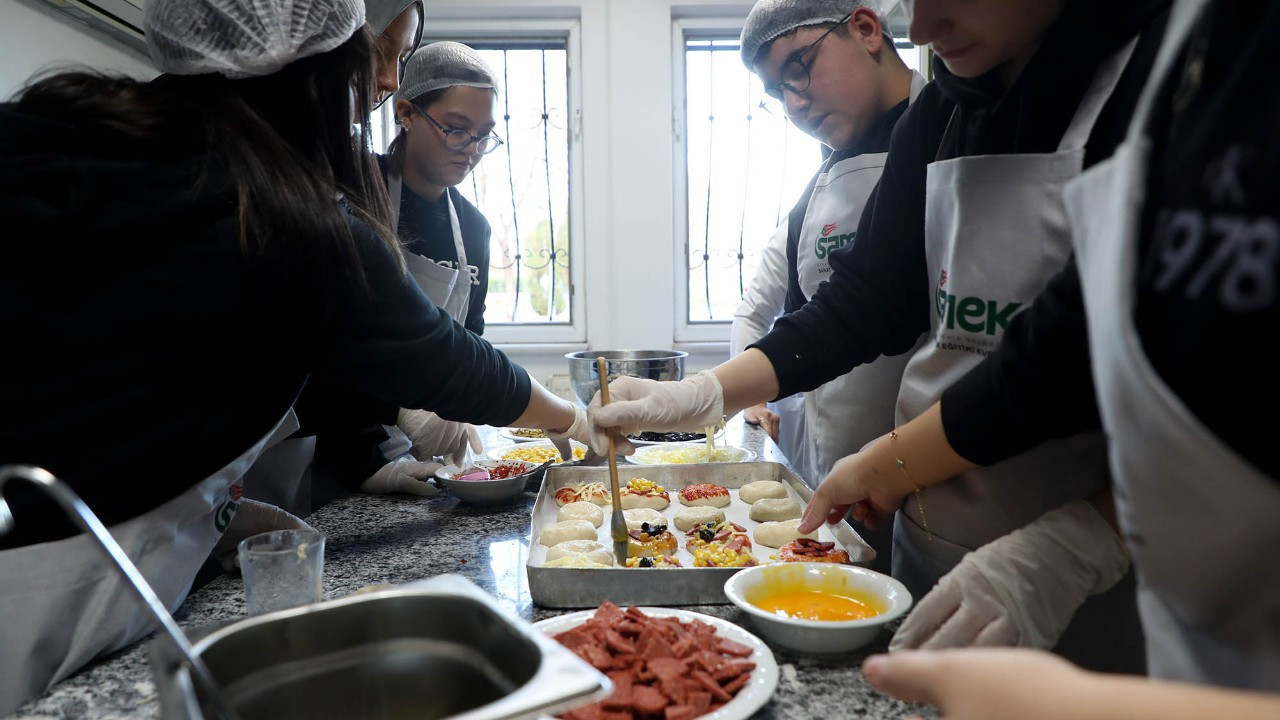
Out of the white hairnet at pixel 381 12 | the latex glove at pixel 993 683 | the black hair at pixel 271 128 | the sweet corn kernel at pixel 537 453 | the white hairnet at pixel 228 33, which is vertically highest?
the white hairnet at pixel 381 12

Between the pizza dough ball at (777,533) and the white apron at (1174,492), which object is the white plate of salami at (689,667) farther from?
the pizza dough ball at (777,533)

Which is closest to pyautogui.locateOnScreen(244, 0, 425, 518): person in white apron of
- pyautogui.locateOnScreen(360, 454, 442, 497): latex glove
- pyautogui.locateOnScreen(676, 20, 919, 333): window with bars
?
pyautogui.locateOnScreen(360, 454, 442, 497): latex glove

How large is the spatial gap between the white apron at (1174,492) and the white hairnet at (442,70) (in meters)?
2.30

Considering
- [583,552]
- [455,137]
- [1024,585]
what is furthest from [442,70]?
[1024,585]

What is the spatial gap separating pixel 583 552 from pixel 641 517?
0.97 ft

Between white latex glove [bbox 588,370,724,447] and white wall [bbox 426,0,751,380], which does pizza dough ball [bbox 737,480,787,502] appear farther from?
white wall [bbox 426,0,751,380]

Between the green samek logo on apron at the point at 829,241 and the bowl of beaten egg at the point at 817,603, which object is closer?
the bowl of beaten egg at the point at 817,603

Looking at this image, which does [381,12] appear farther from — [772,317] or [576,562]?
[772,317]

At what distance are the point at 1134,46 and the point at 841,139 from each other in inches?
54.1

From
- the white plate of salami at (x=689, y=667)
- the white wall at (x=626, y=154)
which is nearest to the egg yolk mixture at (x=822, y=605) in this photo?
the white plate of salami at (x=689, y=667)

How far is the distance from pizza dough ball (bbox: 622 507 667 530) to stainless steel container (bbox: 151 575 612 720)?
0.89 metres

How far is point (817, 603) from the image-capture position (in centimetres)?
114

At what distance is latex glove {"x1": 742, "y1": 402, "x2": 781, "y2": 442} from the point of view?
2854 millimetres

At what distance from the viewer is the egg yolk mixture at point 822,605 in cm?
110
